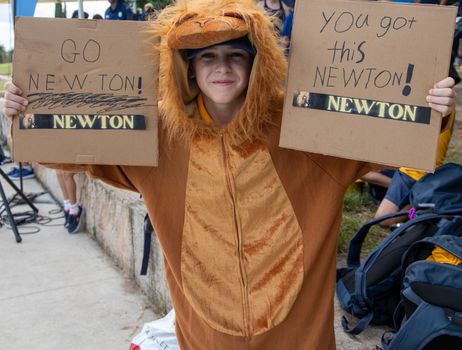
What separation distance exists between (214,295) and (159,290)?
1.74m

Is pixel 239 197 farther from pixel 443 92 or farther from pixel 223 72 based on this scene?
pixel 443 92

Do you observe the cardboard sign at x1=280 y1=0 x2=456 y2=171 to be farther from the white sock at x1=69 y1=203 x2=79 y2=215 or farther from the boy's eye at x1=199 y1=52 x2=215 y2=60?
the white sock at x1=69 y1=203 x2=79 y2=215

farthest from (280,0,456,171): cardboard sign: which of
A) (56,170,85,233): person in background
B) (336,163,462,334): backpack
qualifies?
(56,170,85,233): person in background

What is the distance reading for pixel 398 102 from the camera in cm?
138

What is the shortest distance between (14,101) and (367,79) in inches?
39.3

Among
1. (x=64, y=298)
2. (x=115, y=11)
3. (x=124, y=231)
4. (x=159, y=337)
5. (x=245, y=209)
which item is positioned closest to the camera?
(x=245, y=209)

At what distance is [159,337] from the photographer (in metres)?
2.23

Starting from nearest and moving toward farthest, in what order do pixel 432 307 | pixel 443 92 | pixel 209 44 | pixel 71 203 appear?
1. pixel 443 92
2. pixel 209 44
3. pixel 432 307
4. pixel 71 203

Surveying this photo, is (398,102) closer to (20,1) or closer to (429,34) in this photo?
(429,34)

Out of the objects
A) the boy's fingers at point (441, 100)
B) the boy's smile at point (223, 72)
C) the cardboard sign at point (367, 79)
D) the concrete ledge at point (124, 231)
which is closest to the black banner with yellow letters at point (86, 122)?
the boy's smile at point (223, 72)

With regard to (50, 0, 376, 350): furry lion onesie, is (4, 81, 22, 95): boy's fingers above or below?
above

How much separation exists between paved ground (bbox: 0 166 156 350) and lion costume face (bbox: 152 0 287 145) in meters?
1.88

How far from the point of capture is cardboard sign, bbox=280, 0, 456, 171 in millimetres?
1350

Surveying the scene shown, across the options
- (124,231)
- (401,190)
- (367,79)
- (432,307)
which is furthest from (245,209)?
(124,231)
